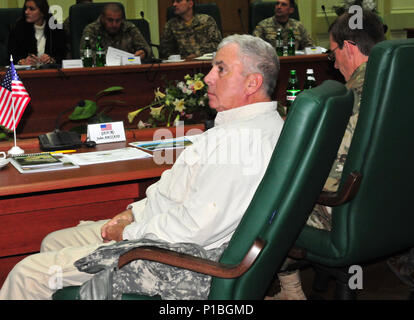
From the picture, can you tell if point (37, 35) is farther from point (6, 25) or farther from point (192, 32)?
point (192, 32)

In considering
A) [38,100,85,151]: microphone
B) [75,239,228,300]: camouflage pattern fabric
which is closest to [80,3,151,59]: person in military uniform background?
[38,100,85,151]: microphone

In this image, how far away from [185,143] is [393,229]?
88 centimetres

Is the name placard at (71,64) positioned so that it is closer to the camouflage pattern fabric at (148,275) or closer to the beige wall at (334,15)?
the camouflage pattern fabric at (148,275)

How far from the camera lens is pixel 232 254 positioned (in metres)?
1.28

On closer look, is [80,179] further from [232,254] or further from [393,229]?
[393,229]

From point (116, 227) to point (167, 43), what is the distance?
3.80 metres

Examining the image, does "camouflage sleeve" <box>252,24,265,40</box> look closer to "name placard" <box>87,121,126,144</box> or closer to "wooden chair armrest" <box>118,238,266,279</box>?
"name placard" <box>87,121,126,144</box>

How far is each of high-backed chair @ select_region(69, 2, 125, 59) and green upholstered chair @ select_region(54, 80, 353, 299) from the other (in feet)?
13.0

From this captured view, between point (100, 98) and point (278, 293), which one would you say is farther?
point (100, 98)

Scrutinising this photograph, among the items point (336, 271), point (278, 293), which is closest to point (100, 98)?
point (278, 293)

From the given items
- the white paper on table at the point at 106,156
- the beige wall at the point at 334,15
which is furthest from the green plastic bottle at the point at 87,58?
the beige wall at the point at 334,15

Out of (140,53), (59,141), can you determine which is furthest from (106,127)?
(140,53)

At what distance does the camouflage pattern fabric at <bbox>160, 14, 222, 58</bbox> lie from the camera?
17.1ft

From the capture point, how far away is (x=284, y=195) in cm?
121
